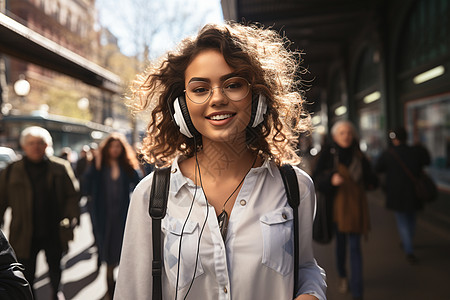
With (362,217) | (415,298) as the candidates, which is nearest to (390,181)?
(362,217)

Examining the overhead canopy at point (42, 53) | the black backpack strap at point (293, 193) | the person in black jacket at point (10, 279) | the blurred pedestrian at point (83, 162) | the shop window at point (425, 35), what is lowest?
the person in black jacket at point (10, 279)

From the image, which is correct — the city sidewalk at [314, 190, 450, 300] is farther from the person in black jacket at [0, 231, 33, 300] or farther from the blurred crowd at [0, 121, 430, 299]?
the person in black jacket at [0, 231, 33, 300]

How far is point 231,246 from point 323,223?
121 inches

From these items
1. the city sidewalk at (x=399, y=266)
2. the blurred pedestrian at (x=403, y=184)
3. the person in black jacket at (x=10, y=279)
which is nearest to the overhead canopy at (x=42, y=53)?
the person in black jacket at (x=10, y=279)

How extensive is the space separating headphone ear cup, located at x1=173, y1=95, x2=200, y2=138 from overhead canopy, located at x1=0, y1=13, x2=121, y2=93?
258 cm

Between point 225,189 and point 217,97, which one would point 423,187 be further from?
point 217,97

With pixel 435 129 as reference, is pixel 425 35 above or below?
above

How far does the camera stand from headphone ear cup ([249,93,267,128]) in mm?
1496

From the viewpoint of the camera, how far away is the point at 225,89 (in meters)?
1.45

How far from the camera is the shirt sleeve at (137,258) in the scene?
147cm

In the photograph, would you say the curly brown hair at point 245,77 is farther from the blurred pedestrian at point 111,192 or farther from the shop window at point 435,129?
the shop window at point 435,129

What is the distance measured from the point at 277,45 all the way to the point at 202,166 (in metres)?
0.61

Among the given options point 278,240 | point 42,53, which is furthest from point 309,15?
point 278,240

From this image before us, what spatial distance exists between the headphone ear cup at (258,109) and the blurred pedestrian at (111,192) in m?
3.33
